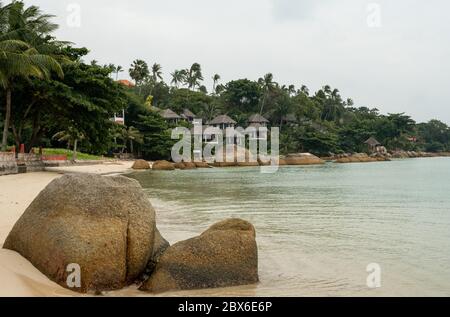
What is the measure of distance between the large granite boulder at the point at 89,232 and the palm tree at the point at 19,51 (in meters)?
17.9

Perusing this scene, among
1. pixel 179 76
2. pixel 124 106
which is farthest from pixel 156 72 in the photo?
pixel 124 106

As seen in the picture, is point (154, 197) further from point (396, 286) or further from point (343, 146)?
point (343, 146)

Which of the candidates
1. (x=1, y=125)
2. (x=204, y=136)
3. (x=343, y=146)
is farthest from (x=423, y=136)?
(x=1, y=125)

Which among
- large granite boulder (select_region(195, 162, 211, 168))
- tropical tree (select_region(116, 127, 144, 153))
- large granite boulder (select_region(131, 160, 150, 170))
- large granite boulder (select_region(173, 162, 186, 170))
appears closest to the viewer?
large granite boulder (select_region(131, 160, 150, 170))

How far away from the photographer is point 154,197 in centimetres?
1888

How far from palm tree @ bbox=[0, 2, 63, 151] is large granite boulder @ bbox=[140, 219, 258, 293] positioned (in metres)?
18.9

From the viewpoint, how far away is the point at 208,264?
658cm

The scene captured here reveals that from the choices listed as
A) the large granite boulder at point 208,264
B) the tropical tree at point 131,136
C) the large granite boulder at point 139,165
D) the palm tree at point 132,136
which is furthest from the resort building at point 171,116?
the large granite boulder at point 208,264

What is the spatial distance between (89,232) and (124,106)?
28202mm

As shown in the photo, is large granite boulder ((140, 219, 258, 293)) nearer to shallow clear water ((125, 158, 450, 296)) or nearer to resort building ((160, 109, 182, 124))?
shallow clear water ((125, 158, 450, 296))

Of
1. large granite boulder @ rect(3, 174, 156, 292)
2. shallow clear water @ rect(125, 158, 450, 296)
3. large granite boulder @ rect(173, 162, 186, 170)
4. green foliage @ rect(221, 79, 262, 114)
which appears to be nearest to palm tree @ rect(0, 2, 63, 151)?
shallow clear water @ rect(125, 158, 450, 296)

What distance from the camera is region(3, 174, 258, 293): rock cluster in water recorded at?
594 centimetres

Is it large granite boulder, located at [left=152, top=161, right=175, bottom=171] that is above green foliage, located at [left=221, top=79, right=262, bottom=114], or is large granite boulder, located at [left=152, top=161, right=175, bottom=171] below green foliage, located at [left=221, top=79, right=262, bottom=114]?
below
